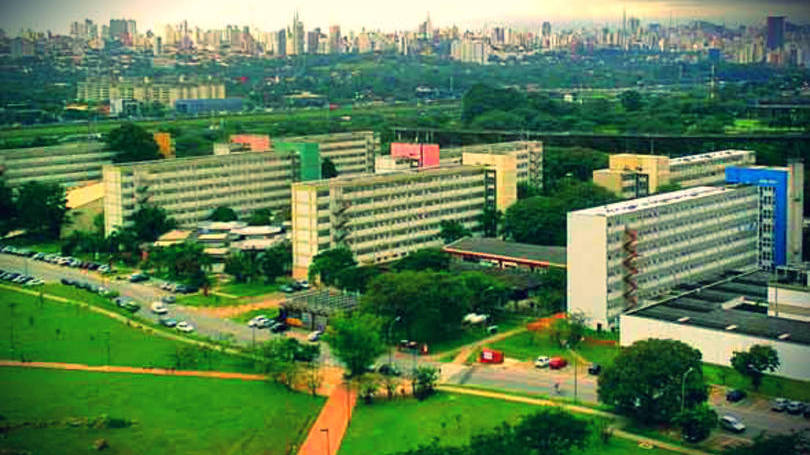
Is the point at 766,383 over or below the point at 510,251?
below

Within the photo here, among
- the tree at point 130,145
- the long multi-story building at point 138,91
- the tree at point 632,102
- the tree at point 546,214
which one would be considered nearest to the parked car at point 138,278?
the tree at point 546,214

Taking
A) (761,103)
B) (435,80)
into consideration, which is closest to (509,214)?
(761,103)

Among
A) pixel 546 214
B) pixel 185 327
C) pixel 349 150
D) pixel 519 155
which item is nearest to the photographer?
pixel 185 327

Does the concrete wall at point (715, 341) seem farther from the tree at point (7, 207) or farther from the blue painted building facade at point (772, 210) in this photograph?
the tree at point (7, 207)

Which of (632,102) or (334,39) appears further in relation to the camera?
(334,39)

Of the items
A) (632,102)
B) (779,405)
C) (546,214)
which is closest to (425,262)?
(546,214)

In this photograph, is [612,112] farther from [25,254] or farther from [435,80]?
[25,254]

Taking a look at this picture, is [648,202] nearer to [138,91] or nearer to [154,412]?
[154,412]
